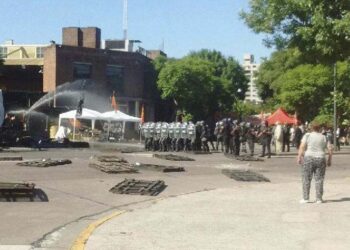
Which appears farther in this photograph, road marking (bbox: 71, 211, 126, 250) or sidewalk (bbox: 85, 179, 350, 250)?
sidewalk (bbox: 85, 179, 350, 250)

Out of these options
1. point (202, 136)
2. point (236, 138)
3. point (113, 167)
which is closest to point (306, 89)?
point (202, 136)

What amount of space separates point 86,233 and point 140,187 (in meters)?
5.96

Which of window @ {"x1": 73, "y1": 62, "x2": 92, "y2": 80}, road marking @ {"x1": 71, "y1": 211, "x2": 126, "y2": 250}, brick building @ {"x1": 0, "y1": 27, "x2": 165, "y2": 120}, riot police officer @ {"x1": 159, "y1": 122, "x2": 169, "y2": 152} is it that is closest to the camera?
road marking @ {"x1": 71, "y1": 211, "x2": 126, "y2": 250}

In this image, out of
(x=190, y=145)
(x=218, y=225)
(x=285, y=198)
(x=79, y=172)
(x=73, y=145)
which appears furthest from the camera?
(x=73, y=145)

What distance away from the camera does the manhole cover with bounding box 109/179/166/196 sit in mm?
14953

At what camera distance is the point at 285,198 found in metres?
14.2

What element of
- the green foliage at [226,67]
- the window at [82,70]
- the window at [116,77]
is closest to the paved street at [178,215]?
the window at [82,70]

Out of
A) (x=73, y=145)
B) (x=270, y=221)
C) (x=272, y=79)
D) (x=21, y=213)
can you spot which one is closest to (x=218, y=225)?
(x=270, y=221)

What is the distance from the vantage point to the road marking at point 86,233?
8605 mm

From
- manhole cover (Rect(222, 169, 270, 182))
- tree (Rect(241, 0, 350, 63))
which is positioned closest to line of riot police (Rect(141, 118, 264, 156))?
tree (Rect(241, 0, 350, 63))

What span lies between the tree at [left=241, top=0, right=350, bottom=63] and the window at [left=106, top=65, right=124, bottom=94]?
120 feet

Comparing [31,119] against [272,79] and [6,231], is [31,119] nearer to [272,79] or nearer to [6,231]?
[6,231]

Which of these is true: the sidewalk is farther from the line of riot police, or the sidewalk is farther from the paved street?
the line of riot police

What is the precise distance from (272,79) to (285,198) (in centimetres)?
5546
